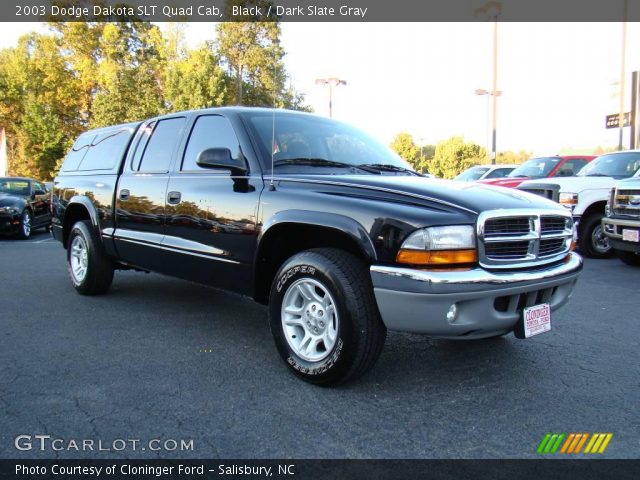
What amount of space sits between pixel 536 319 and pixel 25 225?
12566mm

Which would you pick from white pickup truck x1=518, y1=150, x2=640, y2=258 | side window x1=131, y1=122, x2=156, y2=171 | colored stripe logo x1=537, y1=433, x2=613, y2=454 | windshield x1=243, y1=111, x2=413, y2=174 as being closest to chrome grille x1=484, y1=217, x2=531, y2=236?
colored stripe logo x1=537, y1=433, x2=613, y2=454

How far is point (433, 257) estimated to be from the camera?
109 inches

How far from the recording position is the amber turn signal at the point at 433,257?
278 centimetres

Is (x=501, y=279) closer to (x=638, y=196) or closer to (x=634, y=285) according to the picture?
(x=634, y=285)

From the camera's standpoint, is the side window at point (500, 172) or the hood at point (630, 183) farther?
the side window at point (500, 172)

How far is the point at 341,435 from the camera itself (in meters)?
2.60

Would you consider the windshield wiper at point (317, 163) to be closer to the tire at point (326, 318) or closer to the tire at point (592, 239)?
the tire at point (326, 318)

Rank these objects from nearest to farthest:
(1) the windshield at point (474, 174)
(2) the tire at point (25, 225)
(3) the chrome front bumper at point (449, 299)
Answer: (3) the chrome front bumper at point (449, 299) → (2) the tire at point (25, 225) → (1) the windshield at point (474, 174)

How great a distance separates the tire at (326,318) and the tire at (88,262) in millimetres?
2835

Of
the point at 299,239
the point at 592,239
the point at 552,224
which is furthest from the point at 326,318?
the point at 592,239

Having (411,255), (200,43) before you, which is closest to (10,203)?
(411,255)

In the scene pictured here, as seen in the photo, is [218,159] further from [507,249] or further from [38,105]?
[38,105]

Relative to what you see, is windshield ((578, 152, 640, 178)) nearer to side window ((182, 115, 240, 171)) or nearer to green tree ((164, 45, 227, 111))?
side window ((182, 115, 240, 171))

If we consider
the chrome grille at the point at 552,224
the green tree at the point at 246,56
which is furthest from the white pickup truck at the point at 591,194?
the green tree at the point at 246,56
